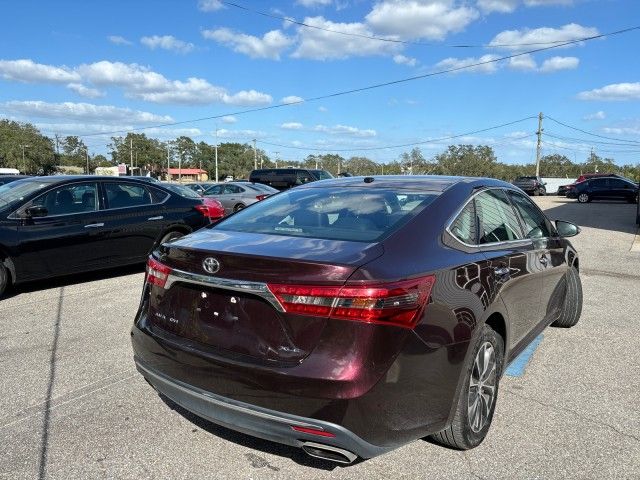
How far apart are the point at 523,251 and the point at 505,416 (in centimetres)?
112

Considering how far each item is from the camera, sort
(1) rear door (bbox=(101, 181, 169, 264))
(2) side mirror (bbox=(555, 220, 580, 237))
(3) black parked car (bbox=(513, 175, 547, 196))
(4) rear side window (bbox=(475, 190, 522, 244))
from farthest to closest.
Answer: (3) black parked car (bbox=(513, 175, 547, 196)) → (1) rear door (bbox=(101, 181, 169, 264)) → (2) side mirror (bbox=(555, 220, 580, 237)) → (4) rear side window (bbox=(475, 190, 522, 244))

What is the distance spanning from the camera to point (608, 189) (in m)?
32.8

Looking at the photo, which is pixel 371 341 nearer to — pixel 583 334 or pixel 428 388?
pixel 428 388

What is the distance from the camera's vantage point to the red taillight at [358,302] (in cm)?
231

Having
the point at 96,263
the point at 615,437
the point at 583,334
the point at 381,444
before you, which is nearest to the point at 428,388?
the point at 381,444

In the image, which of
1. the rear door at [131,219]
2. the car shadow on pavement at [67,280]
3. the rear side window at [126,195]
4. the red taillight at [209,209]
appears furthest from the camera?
the red taillight at [209,209]

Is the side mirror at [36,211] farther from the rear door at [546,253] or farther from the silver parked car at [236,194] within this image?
the silver parked car at [236,194]

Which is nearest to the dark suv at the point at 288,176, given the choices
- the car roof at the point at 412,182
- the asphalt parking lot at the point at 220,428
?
the asphalt parking lot at the point at 220,428

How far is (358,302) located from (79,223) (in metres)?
5.90

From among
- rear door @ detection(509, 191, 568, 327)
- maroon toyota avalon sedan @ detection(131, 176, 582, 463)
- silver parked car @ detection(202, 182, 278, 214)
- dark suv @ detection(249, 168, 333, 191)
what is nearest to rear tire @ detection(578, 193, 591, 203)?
dark suv @ detection(249, 168, 333, 191)

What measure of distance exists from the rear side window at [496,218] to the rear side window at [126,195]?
18.8 feet

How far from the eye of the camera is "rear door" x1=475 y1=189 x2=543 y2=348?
326cm

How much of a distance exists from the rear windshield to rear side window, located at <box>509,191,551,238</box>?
118 cm

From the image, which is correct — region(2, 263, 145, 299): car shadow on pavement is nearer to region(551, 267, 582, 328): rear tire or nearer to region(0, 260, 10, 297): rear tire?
region(0, 260, 10, 297): rear tire
